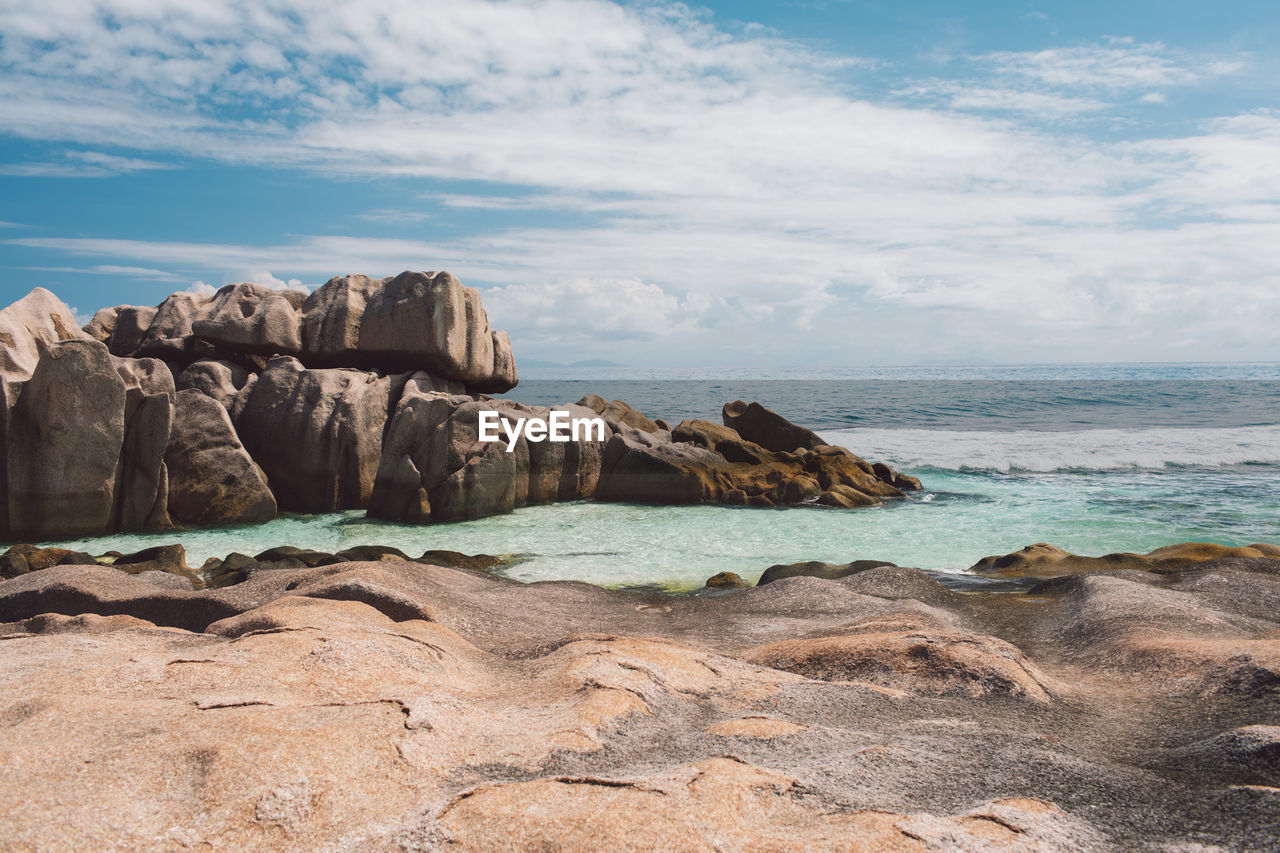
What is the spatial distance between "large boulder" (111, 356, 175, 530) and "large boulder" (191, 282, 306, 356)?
14.4 feet

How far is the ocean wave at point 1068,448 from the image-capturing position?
2819 centimetres

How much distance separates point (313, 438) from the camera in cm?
1838

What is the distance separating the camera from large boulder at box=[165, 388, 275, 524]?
1673cm

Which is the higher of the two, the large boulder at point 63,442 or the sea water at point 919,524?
the large boulder at point 63,442

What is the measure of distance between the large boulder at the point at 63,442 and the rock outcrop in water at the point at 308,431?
0.03m

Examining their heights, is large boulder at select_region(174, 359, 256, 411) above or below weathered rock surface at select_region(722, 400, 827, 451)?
above

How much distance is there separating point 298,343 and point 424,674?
60.9 feet

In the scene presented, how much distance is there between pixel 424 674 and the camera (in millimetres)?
4629

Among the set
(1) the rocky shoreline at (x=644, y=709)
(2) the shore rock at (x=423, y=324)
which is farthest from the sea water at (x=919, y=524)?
(2) the shore rock at (x=423, y=324)

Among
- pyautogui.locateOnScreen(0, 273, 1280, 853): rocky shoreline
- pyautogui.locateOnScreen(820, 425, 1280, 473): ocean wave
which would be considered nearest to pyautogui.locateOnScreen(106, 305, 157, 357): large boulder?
pyautogui.locateOnScreen(0, 273, 1280, 853): rocky shoreline

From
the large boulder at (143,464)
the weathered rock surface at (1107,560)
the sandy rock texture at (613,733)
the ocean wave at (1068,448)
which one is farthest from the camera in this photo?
the ocean wave at (1068,448)

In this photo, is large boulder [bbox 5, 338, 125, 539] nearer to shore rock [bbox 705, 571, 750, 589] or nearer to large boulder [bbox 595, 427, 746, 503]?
large boulder [bbox 595, 427, 746, 503]

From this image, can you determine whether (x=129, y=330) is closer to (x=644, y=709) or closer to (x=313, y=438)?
(x=313, y=438)

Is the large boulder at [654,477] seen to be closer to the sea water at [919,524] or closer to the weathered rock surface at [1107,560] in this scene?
the sea water at [919,524]
